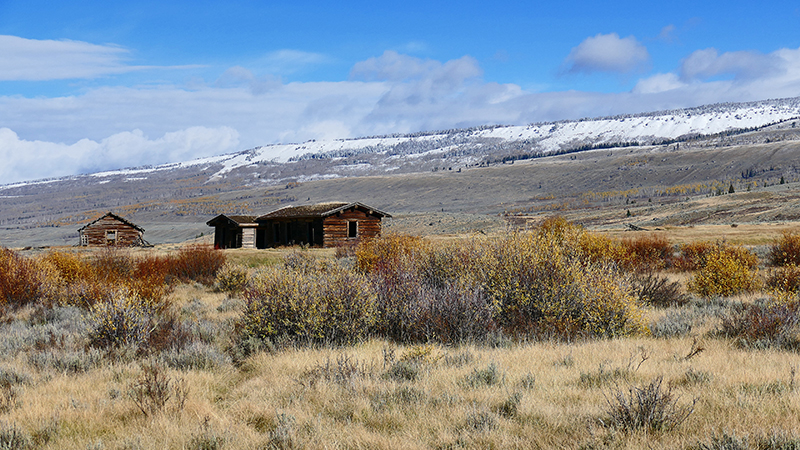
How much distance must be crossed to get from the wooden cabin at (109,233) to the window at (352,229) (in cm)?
2105

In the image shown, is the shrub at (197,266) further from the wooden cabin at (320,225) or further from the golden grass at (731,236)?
the golden grass at (731,236)

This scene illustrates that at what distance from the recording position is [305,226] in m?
37.7

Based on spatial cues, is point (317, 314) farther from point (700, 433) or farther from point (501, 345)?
point (700, 433)

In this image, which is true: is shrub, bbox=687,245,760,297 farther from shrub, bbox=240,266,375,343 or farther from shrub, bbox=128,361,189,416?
shrub, bbox=128,361,189,416

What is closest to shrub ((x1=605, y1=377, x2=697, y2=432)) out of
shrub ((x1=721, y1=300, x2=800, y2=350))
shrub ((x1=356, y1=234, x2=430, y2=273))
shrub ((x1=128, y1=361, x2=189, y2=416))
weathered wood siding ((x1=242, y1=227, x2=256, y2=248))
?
shrub ((x1=721, y1=300, x2=800, y2=350))

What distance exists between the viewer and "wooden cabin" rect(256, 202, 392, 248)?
36225 mm

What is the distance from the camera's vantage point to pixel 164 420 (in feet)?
15.8

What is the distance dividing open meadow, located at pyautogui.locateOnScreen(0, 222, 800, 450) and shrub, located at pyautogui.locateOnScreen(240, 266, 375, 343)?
0.10 feet

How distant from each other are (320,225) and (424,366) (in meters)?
30.6

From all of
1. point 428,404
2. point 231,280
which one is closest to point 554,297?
point 428,404

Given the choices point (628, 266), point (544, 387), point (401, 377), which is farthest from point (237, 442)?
point (628, 266)

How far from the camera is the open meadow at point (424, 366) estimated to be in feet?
14.3

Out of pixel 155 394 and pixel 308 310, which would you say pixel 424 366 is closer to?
pixel 308 310

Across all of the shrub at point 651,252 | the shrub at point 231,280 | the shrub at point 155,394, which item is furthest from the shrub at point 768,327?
the shrub at point 231,280
